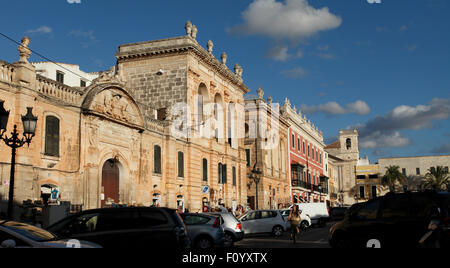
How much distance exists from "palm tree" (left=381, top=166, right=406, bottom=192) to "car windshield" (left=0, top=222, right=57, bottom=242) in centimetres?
9515

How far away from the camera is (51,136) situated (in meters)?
21.2

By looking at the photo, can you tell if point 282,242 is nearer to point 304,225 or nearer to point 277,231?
point 277,231

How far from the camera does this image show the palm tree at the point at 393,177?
96819 mm

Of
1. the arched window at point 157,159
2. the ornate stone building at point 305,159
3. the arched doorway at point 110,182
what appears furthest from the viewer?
the ornate stone building at point 305,159

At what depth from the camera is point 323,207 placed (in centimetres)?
3306

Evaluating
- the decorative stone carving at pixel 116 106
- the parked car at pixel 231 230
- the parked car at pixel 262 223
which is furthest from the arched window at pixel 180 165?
the parked car at pixel 231 230

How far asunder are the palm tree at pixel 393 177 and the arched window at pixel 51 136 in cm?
8575

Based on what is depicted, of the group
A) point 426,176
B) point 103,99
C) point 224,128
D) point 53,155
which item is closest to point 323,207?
point 224,128

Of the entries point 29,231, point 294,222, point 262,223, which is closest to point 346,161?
point 262,223

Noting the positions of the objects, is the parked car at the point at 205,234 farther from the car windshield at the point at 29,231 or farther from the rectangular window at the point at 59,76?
the rectangular window at the point at 59,76

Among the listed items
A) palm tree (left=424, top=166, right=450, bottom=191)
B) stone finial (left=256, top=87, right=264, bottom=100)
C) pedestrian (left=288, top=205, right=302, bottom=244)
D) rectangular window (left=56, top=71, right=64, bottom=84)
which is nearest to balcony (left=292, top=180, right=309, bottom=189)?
stone finial (left=256, top=87, right=264, bottom=100)

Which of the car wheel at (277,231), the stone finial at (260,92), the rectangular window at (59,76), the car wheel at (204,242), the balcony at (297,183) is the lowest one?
the car wheel at (277,231)
